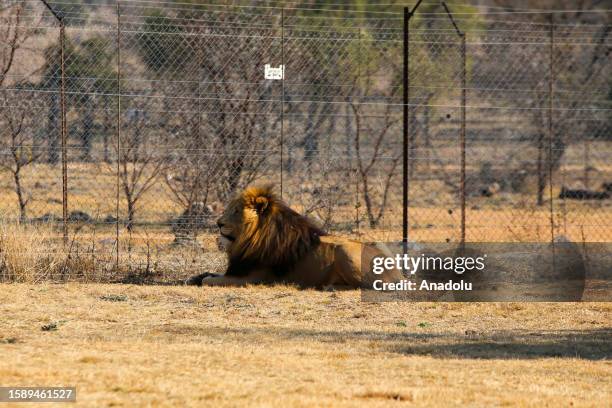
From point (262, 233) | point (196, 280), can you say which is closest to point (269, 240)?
point (262, 233)

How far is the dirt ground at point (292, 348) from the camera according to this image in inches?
253

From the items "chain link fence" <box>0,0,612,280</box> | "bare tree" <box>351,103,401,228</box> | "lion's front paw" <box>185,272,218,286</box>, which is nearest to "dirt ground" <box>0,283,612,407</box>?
"lion's front paw" <box>185,272,218,286</box>

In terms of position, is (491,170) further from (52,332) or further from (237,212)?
(52,332)

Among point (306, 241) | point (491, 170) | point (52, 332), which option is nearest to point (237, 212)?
point (306, 241)

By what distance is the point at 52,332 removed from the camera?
28.1ft

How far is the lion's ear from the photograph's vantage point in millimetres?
11602

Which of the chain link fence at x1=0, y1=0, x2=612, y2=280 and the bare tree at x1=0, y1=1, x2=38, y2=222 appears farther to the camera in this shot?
the bare tree at x1=0, y1=1, x2=38, y2=222

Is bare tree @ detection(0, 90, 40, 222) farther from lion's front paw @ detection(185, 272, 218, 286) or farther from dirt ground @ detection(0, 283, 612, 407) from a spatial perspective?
dirt ground @ detection(0, 283, 612, 407)

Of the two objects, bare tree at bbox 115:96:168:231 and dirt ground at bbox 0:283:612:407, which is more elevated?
bare tree at bbox 115:96:168:231

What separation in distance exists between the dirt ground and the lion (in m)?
0.27

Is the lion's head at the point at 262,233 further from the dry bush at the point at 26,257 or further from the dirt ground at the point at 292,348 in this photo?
the dry bush at the point at 26,257

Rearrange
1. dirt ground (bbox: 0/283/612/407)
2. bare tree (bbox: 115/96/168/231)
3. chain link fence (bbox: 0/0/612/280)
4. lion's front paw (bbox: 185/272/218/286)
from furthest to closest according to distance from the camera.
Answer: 1. bare tree (bbox: 115/96/168/231)
2. chain link fence (bbox: 0/0/612/280)
3. lion's front paw (bbox: 185/272/218/286)
4. dirt ground (bbox: 0/283/612/407)

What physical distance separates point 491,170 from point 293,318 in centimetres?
2077

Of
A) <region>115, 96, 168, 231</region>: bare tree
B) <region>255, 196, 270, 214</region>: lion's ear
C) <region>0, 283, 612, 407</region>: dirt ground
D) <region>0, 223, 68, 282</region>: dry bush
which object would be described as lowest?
<region>0, 283, 612, 407</region>: dirt ground
